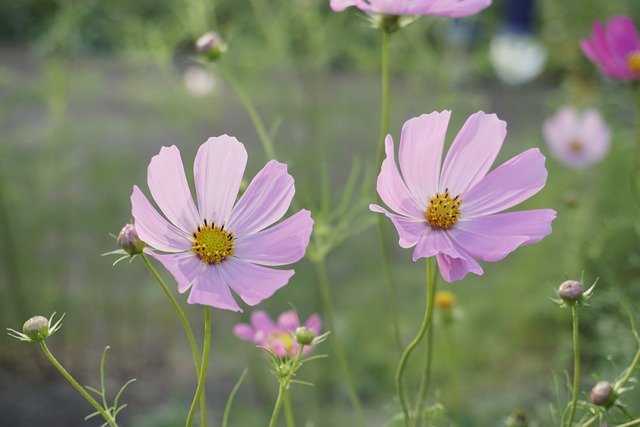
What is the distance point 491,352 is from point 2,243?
99cm

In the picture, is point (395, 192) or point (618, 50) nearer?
point (395, 192)

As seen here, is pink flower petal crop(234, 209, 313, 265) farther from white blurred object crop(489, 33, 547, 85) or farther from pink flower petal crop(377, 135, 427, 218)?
white blurred object crop(489, 33, 547, 85)

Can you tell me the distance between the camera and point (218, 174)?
1.46 ft

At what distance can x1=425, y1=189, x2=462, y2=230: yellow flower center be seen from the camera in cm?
46

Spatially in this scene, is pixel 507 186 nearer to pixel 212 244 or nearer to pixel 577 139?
pixel 212 244

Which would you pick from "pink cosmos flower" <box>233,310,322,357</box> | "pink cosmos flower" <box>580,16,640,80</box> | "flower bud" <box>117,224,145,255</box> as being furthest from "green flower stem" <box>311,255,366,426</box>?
"pink cosmos flower" <box>580,16,640,80</box>

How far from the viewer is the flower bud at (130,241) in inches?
15.7

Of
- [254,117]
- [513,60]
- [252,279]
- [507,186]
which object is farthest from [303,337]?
[513,60]

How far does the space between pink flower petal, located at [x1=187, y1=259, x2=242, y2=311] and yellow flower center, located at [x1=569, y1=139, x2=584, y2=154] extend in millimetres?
1356

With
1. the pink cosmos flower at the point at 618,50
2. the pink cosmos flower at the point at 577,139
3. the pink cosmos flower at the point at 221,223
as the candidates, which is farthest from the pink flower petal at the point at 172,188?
the pink cosmos flower at the point at 577,139

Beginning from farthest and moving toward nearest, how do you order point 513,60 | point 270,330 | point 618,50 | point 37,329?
point 513,60 → point 618,50 → point 270,330 → point 37,329

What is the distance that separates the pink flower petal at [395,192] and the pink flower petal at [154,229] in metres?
0.11

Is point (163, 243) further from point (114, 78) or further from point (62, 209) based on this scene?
point (114, 78)

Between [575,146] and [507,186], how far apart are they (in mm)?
1285
